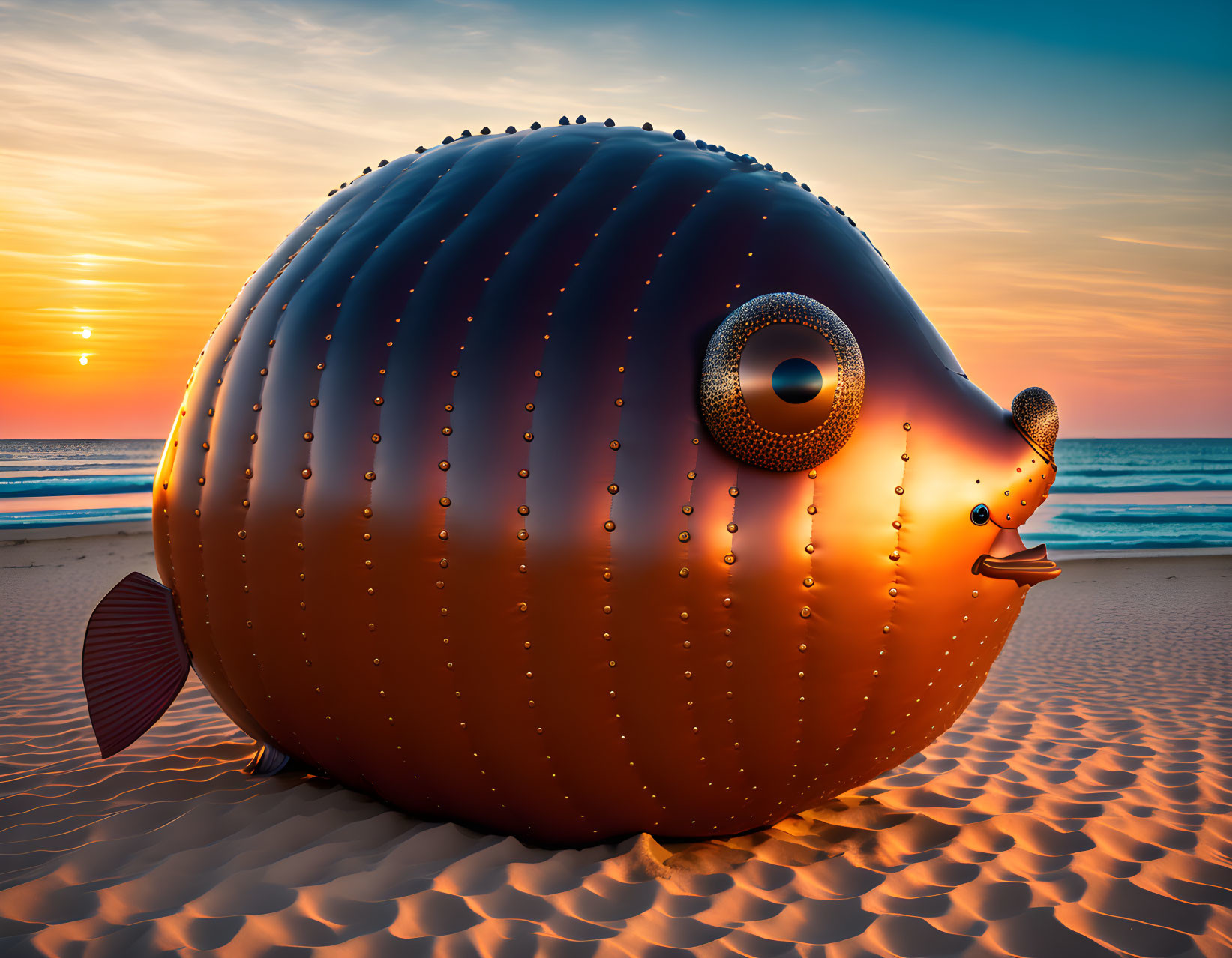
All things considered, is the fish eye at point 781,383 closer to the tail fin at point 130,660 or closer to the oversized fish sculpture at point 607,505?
the oversized fish sculpture at point 607,505

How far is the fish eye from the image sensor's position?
280 centimetres

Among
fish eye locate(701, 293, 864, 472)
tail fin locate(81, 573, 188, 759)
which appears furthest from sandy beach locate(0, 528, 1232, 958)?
fish eye locate(701, 293, 864, 472)

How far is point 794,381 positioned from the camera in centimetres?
280

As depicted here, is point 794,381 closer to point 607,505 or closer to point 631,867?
point 607,505

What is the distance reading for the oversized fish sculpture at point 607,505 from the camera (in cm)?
292

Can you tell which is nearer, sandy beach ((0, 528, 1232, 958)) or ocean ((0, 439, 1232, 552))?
sandy beach ((0, 528, 1232, 958))

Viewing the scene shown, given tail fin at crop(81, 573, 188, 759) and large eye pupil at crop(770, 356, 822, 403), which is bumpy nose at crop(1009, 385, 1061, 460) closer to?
large eye pupil at crop(770, 356, 822, 403)

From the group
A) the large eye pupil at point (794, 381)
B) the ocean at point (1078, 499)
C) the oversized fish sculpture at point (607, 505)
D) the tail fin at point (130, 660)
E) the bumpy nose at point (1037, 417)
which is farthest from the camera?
the ocean at point (1078, 499)

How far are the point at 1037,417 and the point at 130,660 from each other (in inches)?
158

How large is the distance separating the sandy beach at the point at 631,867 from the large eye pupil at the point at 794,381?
5.93 feet

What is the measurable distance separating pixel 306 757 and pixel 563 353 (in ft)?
7.02

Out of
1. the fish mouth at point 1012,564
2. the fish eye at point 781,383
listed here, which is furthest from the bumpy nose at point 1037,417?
the fish eye at point 781,383

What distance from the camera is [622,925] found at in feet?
9.52

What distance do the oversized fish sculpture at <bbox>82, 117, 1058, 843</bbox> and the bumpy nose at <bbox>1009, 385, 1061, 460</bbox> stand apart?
2 centimetres
